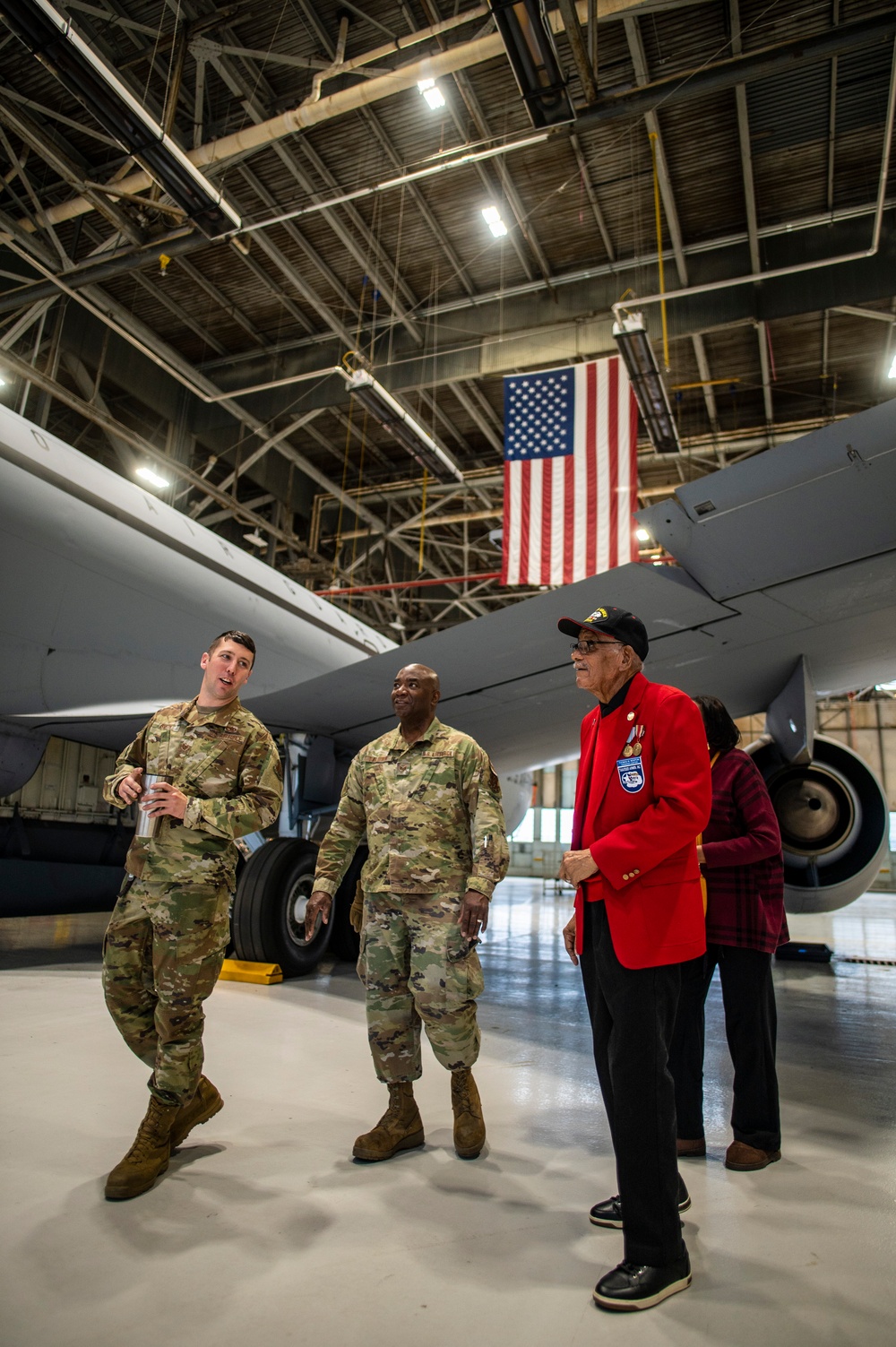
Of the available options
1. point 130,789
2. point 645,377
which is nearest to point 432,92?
point 645,377

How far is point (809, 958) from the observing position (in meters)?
9.23

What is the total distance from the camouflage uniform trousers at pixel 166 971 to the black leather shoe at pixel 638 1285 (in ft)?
4.48

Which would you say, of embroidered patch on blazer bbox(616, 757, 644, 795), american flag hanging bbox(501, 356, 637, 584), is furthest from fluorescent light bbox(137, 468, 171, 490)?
embroidered patch on blazer bbox(616, 757, 644, 795)

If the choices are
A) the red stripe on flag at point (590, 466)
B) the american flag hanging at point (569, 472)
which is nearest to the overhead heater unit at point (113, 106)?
the american flag hanging at point (569, 472)

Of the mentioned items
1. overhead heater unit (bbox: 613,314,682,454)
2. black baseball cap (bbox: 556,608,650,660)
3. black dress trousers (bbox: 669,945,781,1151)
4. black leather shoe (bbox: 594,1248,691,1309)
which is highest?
overhead heater unit (bbox: 613,314,682,454)

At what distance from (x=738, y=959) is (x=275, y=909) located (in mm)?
3910

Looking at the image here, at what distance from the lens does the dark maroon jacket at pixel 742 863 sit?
9.26 feet

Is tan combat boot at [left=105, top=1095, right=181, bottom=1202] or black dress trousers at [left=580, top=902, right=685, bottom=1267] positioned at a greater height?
black dress trousers at [left=580, top=902, right=685, bottom=1267]

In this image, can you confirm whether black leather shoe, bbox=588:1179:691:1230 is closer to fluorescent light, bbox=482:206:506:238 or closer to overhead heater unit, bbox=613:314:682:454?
overhead heater unit, bbox=613:314:682:454

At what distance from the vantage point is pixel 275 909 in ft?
19.1

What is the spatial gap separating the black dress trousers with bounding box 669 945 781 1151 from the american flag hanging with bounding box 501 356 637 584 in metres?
6.35

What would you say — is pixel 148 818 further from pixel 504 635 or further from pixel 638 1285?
pixel 504 635

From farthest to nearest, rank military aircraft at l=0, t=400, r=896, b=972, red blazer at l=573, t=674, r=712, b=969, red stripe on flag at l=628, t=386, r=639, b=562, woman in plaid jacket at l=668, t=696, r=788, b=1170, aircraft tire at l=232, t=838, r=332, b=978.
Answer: red stripe on flag at l=628, t=386, r=639, b=562, aircraft tire at l=232, t=838, r=332, b=978, military aircraft at l=0, t=400, r=896, b=972, woman in plaid jacket at l=668, t=696, r=788, b=1170, red blazer at l=573, t=674, r=712, b=969

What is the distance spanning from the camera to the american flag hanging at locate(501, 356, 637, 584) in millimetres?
8883
